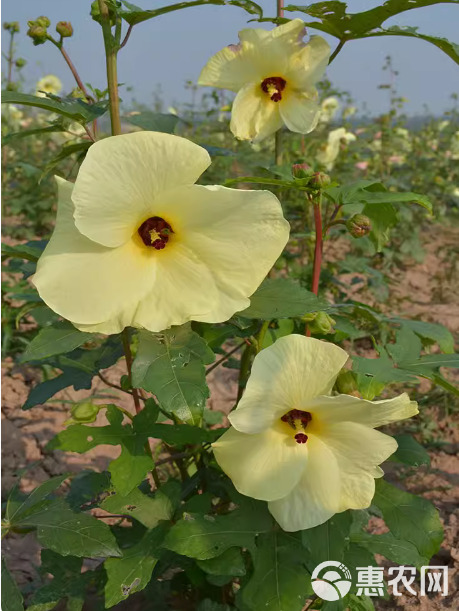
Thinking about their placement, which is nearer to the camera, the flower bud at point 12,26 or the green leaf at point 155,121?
the green leaf at point 155,121

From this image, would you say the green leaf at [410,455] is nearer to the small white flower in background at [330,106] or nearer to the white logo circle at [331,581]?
the white logo circle at [331,581]

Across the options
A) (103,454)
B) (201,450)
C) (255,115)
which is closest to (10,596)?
(201,450)

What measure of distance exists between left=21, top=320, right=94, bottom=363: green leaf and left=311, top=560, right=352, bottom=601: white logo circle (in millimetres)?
656

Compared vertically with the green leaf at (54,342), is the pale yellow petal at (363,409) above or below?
below

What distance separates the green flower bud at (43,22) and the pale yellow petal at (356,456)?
959 mm

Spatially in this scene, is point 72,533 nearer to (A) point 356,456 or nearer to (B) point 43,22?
(A) point 356,456

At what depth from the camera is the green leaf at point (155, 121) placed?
1.27m

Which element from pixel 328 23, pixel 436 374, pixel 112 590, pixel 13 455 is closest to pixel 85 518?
pixel 112 590

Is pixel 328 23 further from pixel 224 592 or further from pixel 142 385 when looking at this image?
pixel 224 592

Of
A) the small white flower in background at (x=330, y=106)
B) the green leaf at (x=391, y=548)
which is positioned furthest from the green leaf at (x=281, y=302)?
the small white flower in background at (x=330, y=106)

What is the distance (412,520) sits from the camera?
1.31m

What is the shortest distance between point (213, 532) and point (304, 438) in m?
0.32

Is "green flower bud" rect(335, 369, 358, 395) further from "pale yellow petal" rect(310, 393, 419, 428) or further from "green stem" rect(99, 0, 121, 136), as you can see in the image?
"green stem" rect(99, 0, 121, 136)

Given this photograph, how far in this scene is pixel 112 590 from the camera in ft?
4.19
